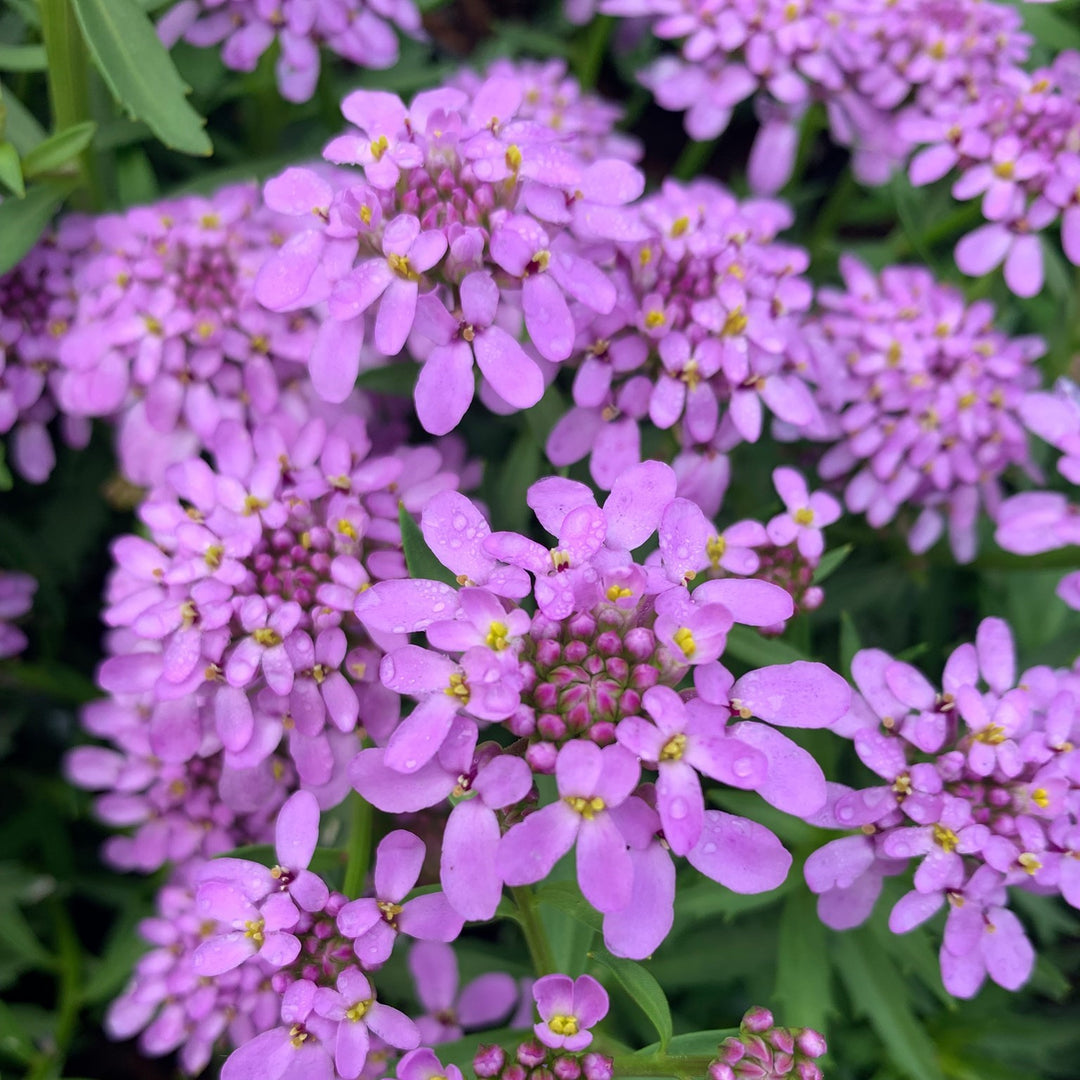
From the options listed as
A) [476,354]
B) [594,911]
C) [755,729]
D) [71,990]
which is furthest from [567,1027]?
[71,990]

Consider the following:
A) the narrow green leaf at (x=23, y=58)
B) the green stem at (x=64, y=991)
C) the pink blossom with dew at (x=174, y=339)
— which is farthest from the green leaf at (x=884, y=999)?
the narrow green leaf at (x=23, y=58)

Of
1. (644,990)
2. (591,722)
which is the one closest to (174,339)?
(591,722)

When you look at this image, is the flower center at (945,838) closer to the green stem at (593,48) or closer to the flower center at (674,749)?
the flower center at (674,749)

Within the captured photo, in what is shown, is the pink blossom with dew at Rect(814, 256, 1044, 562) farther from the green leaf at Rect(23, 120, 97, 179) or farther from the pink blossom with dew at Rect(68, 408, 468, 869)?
the green leaf at Rect(23, 120, 97, 179)

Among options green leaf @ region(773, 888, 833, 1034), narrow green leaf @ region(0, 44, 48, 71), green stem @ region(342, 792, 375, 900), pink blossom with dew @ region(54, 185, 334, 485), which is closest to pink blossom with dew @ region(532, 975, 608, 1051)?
green stem @ region(342, 792, 375, 900)

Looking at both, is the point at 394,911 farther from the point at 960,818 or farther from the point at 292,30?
the point at 292,30

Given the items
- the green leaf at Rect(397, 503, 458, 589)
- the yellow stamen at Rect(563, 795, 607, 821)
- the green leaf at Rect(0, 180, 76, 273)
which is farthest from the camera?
the green leaf at Rect(0, 180, 76, 273)

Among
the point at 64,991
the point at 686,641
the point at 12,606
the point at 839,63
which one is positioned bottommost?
the point at 64,991
